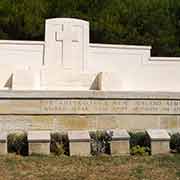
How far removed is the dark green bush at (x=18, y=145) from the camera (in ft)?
21.7

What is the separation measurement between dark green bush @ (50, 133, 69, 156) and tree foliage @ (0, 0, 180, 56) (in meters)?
6.28

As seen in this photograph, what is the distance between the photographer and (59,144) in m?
6.65

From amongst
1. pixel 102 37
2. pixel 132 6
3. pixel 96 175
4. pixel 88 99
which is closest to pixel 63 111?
pixel 88 99

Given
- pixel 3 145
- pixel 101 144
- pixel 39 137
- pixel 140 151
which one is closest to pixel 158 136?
pixel 140 151

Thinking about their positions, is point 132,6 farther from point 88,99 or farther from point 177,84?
point 88,99

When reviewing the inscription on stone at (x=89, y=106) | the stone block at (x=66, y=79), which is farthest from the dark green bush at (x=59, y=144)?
the stone block at (x=66, y=79)

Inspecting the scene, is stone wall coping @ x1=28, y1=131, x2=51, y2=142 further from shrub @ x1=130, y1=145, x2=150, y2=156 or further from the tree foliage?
the tree foliage

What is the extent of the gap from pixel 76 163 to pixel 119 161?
1.80 ft

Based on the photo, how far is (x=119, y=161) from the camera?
6168 millimetres

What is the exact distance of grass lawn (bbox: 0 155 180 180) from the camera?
5.43 m

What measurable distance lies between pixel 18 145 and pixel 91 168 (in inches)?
52.5

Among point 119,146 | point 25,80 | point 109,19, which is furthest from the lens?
point 109,19

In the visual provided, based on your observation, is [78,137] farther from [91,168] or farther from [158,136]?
[158,136]

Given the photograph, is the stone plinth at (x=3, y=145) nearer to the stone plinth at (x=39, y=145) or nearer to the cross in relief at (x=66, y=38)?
the stone plinth at (x=39, y=145)
